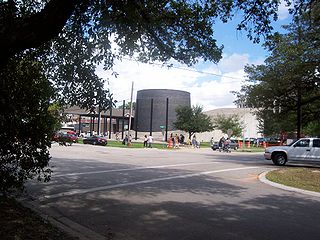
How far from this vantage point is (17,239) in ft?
16.7

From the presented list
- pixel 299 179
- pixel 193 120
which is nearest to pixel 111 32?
pixel 299 179

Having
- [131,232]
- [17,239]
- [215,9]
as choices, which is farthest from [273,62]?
[17,239]

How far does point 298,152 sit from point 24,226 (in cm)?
1813

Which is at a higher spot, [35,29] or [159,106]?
[159,106]

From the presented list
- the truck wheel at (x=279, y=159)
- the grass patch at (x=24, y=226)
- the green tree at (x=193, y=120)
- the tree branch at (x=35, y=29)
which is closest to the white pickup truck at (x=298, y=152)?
the truck wheel at (x=279, y=159)

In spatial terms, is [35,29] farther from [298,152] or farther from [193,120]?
[193,120]

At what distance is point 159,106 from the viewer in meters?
85.5

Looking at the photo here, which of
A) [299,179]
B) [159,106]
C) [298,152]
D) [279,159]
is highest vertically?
[159,106]

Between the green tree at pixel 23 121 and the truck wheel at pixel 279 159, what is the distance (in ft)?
57.2

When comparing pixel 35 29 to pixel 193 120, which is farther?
pixel 193 120

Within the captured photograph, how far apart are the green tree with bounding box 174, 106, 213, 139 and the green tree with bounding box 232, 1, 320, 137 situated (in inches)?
1197

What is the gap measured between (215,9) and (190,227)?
16.9 feet

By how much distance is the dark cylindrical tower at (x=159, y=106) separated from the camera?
85.1 meters

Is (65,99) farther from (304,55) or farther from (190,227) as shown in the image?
(304,55)
